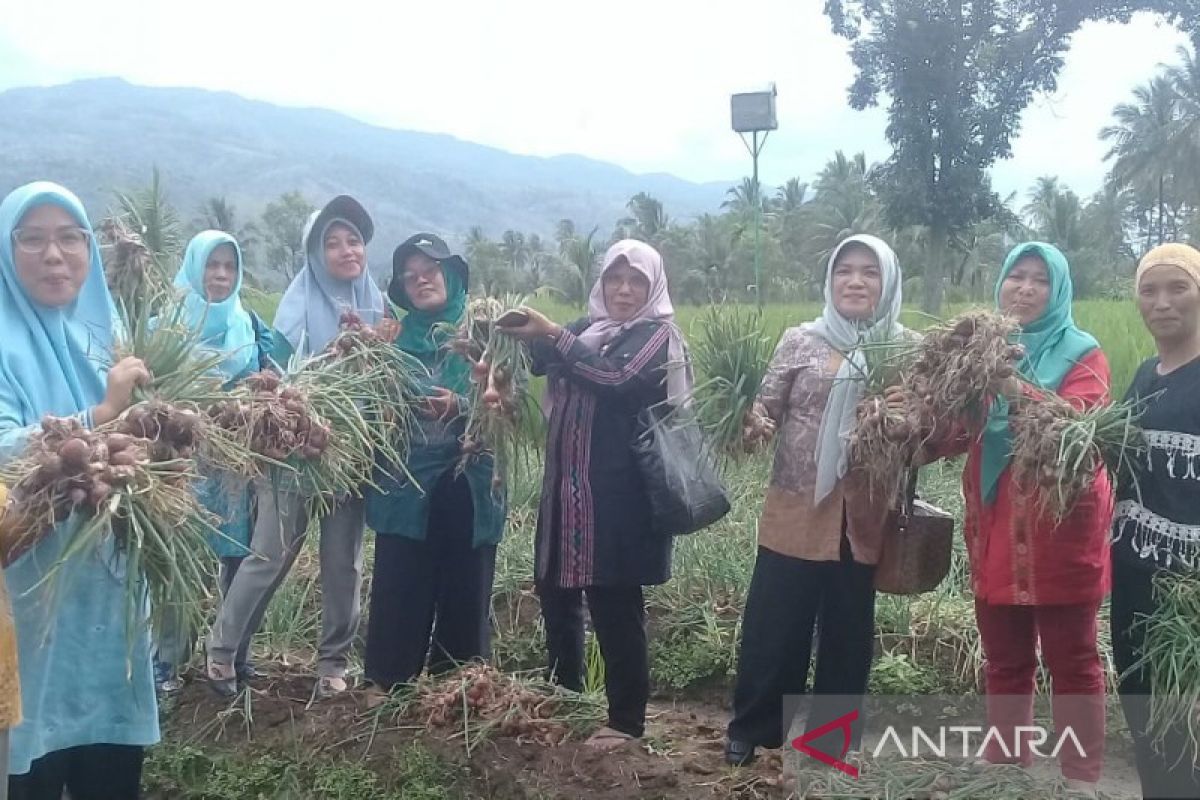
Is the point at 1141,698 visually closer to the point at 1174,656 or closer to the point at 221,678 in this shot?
the point at 1174,656

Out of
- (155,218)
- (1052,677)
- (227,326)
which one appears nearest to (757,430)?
(1052,677)

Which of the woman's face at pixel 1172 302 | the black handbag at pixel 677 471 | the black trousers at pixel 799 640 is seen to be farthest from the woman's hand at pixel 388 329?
the woman's face at pixel 1172 302

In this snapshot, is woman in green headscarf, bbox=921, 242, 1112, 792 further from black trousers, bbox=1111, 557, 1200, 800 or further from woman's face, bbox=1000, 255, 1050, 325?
black trousers, bbox=1111, 557, 1200, 800

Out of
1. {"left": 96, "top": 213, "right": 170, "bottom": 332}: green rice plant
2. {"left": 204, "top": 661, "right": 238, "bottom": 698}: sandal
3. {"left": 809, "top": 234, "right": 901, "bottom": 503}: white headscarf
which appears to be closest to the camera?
{"left": 809, "top": 234, "right": 901, "bottom": 503}: white headscarf

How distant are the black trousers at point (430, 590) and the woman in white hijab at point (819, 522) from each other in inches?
34.9

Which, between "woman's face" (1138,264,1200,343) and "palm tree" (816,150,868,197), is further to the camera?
"palm tree" (816,150,868,197)

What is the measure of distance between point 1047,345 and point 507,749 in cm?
188

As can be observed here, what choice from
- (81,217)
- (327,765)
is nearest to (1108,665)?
(327,765)

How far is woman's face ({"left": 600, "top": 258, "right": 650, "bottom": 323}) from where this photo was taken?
299 centimetres

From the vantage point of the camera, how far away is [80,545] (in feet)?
5.86

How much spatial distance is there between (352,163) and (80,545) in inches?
6926

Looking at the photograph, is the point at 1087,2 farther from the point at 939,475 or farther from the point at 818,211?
the point at 818,211

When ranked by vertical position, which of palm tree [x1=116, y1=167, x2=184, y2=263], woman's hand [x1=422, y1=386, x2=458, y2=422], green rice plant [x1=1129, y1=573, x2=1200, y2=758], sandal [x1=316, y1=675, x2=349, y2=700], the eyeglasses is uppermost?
palm tree [x1=116, y1=167, x2=184, y2=263]

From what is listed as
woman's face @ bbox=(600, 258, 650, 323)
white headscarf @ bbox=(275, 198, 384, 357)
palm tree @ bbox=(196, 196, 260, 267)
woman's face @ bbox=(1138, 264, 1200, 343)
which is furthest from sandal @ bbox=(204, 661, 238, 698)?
woman's face @ bbox=(1138, 264, 1200, 343)
